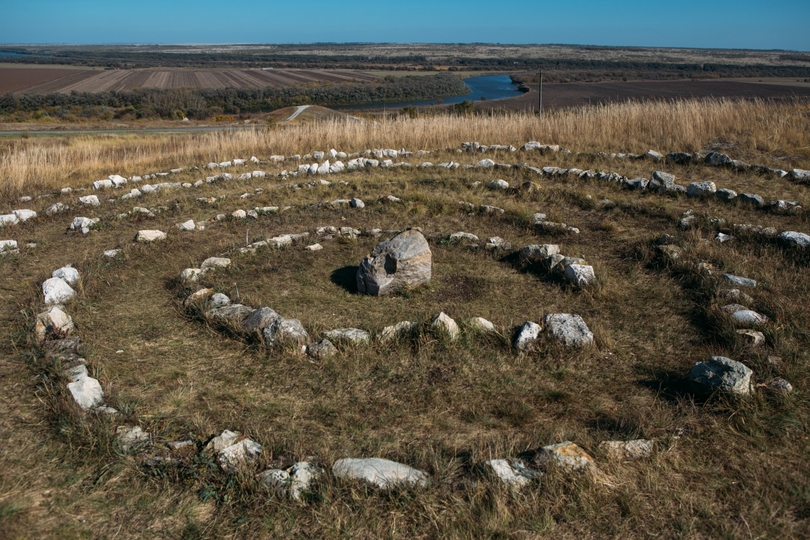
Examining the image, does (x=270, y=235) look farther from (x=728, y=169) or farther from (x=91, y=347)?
(x=728, y=169)

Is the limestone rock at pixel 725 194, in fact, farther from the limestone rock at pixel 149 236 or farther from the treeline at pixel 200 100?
the treeline at pixel 200 100

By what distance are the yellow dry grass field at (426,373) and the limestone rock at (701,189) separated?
0.82 ft

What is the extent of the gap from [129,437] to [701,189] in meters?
10.6

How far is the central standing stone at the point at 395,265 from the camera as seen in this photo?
7.69 meters

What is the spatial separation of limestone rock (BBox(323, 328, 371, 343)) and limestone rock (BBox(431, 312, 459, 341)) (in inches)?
28.9

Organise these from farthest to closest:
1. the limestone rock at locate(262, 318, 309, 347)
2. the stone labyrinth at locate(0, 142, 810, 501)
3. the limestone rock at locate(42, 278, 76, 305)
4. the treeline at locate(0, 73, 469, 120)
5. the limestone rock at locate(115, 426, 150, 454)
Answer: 1. the treeline at locate(0, 73, 469, 120)
2. the limestone rock at locate(42, 278, 76, 305)
3. the limestone rock at locate(262, 318, 309, 347)
4. the limestone rock at locate(115, 426, 150, 454)
5. the stone labyrinth at locate(0, 142, 810, 501)

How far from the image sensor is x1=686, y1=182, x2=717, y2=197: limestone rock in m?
11.4

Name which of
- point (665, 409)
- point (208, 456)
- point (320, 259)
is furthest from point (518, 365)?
point (320, 259)

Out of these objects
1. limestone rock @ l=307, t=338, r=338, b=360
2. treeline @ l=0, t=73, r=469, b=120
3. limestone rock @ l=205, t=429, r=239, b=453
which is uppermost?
treeline @ l=0, t=73, r=469, b=120

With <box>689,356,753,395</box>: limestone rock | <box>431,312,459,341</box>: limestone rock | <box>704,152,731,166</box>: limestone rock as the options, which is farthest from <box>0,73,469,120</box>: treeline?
<box>689,356,753,395</box>: limestone rock

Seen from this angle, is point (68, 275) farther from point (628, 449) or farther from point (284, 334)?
point (628, 449)

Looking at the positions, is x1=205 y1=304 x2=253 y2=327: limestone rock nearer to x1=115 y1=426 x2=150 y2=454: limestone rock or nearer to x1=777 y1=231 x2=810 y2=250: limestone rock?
x1=115 y1=426 x2=150 y2=454: limestone rock

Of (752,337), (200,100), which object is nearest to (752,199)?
(752,337)

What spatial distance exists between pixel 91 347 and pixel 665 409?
564cm
